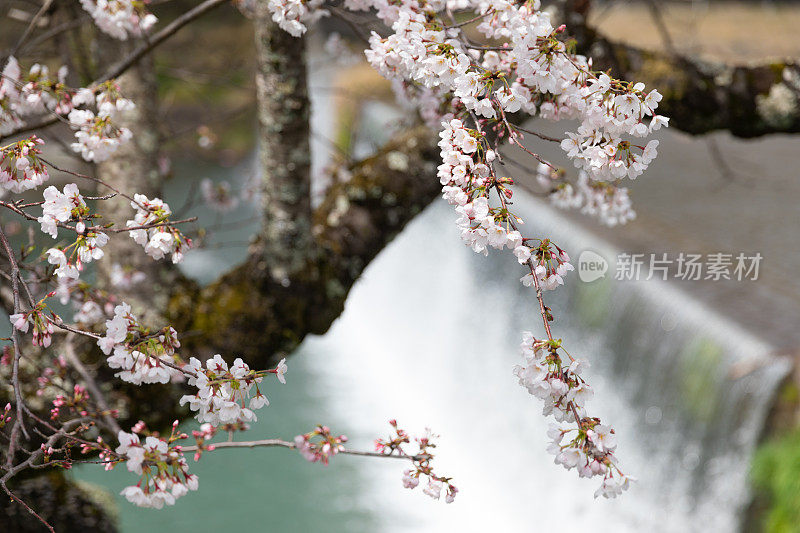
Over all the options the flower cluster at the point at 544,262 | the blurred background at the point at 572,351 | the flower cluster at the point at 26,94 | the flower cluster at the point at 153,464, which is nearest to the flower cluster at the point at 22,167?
the flower cluster at the point at 26,94

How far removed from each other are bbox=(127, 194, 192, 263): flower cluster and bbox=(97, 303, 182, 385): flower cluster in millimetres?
135

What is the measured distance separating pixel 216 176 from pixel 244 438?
23.2 ft

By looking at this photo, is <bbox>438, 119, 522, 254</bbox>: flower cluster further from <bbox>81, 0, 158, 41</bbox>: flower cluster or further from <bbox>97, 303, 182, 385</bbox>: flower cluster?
<bbox>81, 0, 158, 41</bbox>: flower cluster

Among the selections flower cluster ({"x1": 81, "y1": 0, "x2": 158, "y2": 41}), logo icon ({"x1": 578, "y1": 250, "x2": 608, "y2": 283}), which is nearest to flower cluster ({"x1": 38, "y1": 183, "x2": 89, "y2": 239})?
flower cluster ({"x1": 81, "y1": 0, "x2": 158, "y2": 41})

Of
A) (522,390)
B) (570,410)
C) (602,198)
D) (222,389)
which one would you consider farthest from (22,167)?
(522,390)

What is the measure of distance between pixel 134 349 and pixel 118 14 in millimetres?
988

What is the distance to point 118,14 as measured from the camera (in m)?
1.99

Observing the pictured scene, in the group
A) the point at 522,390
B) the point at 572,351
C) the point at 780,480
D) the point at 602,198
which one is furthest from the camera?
the point at 522,390

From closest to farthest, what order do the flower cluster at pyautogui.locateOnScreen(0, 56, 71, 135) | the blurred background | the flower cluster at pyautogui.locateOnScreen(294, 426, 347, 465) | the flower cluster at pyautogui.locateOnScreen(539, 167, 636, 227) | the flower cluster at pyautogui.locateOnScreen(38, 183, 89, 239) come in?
the flower cluster at pyautogui.locateOnScreen(38, 183, 89, 239) → the flower cluster at pyautogui.locateOnScreen(294, 426, 347, 465) → the flower cluster at pyautogui.locateOnScreen(0, 56, 71, 135) → the flower cluster at pyautogui.locateOnScreen(539, 167, 636, 227) → the blurred background

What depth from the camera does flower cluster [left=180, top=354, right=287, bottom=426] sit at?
1.41 m

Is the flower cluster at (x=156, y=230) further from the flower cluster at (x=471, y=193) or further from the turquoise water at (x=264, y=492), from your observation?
the turquoise water at (x=264, y=492)

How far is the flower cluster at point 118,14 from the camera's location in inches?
78.6

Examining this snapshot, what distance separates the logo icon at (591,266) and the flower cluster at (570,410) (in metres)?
3.67

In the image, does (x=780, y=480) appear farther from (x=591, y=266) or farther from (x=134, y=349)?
(x=134, y=349)
